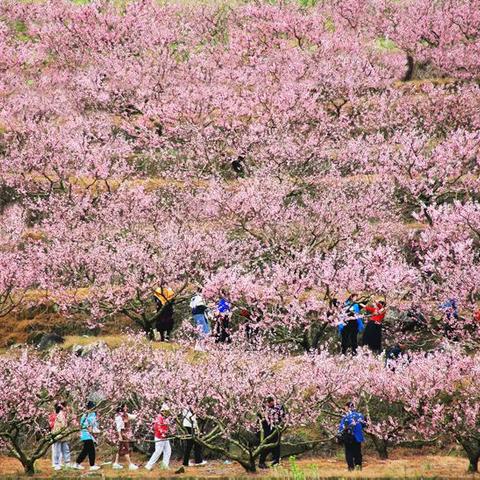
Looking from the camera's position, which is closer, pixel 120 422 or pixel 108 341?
pixel 120 422

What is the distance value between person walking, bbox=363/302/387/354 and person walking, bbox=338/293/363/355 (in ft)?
1.05

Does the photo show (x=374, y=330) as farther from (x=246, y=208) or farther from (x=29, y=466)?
(x=29, y=466)

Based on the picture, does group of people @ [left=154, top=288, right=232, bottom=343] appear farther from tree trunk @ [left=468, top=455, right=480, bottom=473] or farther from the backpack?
tree trunk @ [left=468, top=455, right=480, bottom=473]

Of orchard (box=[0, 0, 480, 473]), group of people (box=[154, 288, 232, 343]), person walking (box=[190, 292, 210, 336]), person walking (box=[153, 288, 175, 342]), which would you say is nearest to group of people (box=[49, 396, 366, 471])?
orchard (box=[0, 0, 480, 473])

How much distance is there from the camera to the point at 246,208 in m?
36.5

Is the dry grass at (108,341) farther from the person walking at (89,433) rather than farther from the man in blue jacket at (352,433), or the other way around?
the man in blue jacket at (352,433)

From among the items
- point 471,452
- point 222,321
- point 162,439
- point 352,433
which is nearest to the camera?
point 352,433

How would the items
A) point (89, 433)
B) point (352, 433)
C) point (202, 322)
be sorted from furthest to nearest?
point (202, 322), point (89, 433), point (352, 433)

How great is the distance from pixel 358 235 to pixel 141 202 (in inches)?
373

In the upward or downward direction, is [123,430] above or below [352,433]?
above

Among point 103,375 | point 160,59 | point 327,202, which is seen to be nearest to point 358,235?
point 327,202

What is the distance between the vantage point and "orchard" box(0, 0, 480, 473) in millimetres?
25828

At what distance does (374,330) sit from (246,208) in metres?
9.15

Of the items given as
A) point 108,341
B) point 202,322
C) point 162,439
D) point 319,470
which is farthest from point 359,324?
point 108,341
